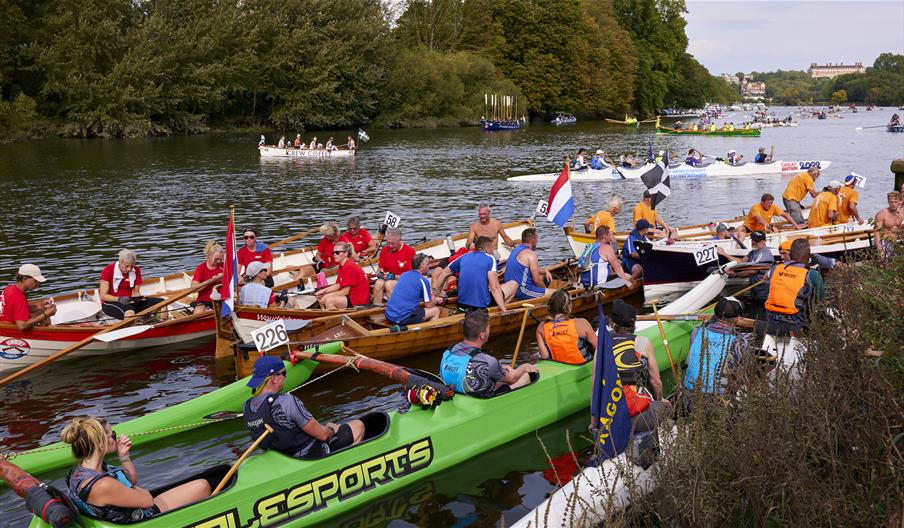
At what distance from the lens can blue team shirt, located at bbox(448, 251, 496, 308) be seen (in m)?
12.0

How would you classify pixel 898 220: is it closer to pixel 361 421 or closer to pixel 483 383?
pixel 483 383

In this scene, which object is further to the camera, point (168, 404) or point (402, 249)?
point (402, 249)

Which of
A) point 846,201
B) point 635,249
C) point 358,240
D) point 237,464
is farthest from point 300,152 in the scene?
point 237,464

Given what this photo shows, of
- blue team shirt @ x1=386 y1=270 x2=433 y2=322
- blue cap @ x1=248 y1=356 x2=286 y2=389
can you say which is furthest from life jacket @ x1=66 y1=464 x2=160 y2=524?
blue team shirt @ x1=386 y1=270 x2=433 y2=322

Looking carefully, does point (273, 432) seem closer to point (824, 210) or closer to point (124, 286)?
point (124, 286)

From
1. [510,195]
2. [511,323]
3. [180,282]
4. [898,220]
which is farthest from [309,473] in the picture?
[510,195]

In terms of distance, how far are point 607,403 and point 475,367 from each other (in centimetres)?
212

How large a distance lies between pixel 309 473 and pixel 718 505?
3734 mm

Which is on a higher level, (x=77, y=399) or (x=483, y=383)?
(x=483, y=383)

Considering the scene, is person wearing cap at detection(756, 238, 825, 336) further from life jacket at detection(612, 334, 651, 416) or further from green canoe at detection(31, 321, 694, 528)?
life jacket at detection(612, 334, 651, 416)

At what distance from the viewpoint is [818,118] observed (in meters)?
104

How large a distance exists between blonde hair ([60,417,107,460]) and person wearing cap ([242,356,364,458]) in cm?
149

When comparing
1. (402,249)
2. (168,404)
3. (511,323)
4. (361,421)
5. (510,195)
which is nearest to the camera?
(361,421)

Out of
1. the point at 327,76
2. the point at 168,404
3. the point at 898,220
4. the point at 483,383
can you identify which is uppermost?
the point at 327,76
